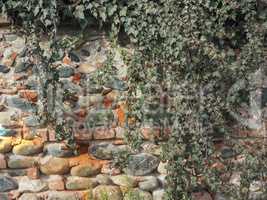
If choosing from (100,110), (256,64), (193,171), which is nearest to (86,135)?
(100,110)

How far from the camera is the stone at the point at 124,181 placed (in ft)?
14.0

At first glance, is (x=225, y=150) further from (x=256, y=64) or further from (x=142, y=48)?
(x=142, y=48)

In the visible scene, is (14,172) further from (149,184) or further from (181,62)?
(181,62)

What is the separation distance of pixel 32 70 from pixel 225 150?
1842 millimetres

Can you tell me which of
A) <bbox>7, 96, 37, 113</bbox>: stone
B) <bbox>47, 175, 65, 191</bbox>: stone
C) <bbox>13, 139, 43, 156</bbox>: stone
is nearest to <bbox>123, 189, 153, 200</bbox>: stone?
<bbox>47, 175, 65, 191</bbox>: stone

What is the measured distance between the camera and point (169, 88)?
4.25 m

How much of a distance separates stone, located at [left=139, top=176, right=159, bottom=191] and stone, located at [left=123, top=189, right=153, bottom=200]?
0.04 metres

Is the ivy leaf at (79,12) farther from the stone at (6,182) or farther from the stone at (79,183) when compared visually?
the stone at (6,182)

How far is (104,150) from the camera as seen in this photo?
14.0 ft

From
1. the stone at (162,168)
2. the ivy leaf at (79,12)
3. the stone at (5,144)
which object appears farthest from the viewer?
the stone at (162,168)

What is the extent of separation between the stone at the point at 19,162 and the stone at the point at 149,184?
97 cm

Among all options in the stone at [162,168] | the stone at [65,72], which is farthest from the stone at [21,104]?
the stone at [162,168]

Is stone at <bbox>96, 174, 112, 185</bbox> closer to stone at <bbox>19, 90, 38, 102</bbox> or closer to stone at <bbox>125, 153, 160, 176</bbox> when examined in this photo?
stone at <bbox>125, 153, 160, 176</bbox>

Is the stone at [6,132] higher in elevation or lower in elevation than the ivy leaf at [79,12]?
lower
